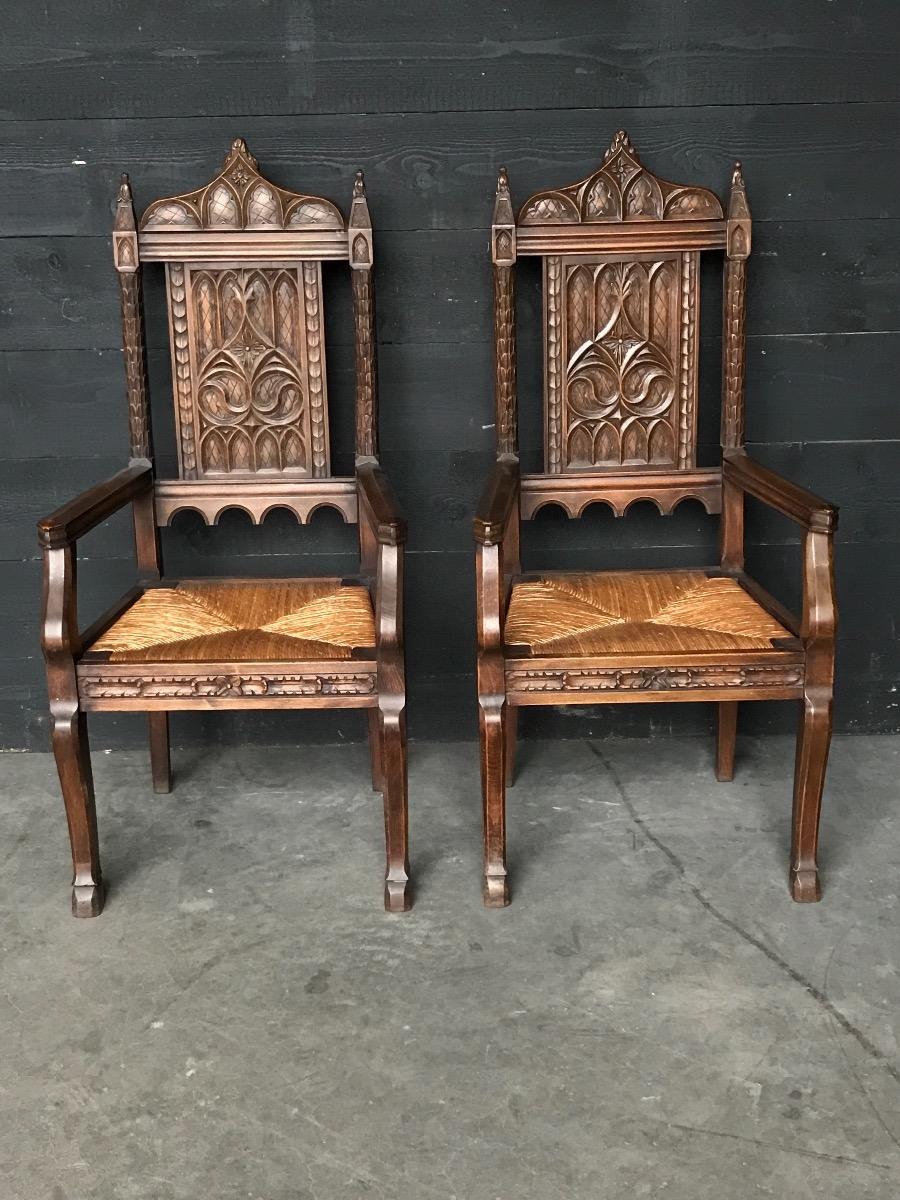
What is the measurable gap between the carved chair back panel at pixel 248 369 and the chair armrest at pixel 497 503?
408mm

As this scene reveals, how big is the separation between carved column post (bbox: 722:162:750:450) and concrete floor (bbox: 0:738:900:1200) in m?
0.79

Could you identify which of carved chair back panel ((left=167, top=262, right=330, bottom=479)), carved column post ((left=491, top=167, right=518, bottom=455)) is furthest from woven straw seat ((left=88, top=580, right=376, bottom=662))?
carved column post ((left=491, top=167, right=518, bottom=455))

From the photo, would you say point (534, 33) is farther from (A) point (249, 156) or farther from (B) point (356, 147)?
(A) point (249, 156)

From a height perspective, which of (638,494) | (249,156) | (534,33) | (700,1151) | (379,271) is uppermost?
(534,33)

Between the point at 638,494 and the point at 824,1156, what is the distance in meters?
1.41

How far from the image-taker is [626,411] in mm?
2662

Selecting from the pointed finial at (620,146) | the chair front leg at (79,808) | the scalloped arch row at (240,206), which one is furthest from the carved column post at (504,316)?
the chair front leg at (79,808)

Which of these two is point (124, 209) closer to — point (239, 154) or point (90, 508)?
point (239, 154)

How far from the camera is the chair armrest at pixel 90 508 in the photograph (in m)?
2.12

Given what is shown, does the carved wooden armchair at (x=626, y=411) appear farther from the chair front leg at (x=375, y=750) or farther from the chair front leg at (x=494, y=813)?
the chair front leg at (x=375, y=750)

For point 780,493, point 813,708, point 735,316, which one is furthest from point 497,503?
point 735,316

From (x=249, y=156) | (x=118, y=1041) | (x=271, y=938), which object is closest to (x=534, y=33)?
(x=249, y=156)

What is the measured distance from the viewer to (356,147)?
8.86ft

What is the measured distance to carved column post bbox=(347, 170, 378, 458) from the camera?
8.43 feet
